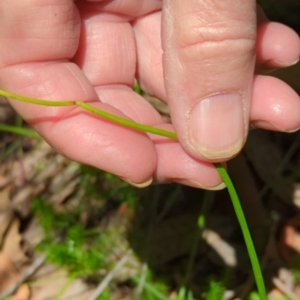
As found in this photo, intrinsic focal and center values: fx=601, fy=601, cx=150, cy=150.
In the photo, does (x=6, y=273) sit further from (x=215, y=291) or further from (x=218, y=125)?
(x=218, y=125)

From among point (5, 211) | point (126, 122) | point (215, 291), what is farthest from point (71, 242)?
point (126, 122)

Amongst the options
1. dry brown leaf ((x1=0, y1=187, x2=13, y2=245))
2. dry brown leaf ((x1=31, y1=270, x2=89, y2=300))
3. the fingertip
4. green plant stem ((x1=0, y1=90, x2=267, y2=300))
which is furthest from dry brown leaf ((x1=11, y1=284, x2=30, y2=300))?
A: the fingertip

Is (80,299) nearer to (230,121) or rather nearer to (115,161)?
(115,161)

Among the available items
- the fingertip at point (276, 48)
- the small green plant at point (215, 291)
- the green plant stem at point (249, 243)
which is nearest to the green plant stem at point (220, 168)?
the green plant stem at point (249, 243)

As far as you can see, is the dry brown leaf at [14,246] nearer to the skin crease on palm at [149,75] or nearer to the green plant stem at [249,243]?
the skin crease on palm at [149,75]

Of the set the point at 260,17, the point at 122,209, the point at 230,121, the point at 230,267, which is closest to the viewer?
the point at 230,121

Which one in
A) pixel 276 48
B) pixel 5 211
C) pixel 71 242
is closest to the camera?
pixel 276 48

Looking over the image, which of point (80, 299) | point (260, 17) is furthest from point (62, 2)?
point (80, 299)
